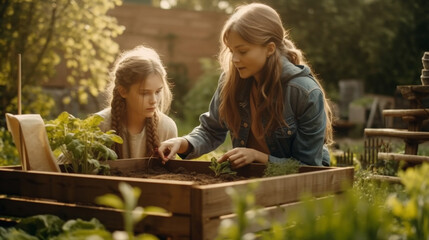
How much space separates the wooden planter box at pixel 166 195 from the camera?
2.29 metres

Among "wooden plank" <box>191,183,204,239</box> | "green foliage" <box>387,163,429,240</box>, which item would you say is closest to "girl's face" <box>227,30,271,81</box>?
"wooden plank" <box>191,183,204,239</box>

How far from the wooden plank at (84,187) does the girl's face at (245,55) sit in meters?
1.33

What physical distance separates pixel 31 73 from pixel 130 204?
7.41 meters

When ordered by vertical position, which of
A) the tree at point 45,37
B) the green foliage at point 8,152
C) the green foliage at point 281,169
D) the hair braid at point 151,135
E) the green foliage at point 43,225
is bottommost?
the green foliage at point 8,152

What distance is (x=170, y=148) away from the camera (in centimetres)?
369

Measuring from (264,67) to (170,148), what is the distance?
2.52 feet

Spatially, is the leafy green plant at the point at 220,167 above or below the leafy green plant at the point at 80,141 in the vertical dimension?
below

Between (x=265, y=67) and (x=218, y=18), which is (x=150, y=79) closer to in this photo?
(x=265, y=67)

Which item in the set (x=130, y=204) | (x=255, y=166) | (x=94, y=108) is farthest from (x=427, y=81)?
(x=94, y=108)

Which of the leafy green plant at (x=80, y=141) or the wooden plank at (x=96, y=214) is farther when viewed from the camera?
the leafy green plant at (x=80, y=141)

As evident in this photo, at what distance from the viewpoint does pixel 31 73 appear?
848 cm

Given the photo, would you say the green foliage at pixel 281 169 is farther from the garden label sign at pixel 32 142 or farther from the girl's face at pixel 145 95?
the girl's face at pixel 145 95

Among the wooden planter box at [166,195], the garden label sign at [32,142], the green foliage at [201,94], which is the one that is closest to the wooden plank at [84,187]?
the wooden planter box at [166,195]

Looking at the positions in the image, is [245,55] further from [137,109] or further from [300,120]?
[137,109]
